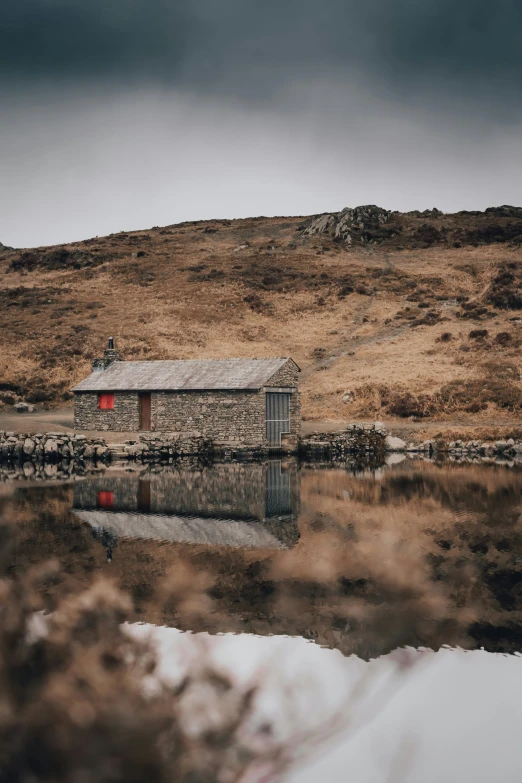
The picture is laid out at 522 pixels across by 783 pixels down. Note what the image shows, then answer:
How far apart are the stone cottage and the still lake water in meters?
10.4

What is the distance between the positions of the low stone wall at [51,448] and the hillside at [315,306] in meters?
15.5

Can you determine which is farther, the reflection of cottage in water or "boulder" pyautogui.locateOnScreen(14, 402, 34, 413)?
"boulder" pyautogui.locateOnScreen(14, 402, 34, 413)

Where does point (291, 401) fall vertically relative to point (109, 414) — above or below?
above

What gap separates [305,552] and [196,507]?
6.57 metres

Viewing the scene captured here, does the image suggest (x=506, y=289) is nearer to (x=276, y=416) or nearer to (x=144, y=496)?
(x=276, y=416)

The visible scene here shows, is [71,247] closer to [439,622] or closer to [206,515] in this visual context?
[206,515]

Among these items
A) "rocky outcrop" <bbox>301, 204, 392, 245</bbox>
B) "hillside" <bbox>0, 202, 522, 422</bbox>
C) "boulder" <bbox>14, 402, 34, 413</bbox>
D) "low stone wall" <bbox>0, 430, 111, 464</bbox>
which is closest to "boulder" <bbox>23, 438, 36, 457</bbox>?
"low stone wall" <bbox>0, 430, 111, 464</bbox>

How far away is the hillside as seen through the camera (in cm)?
5006

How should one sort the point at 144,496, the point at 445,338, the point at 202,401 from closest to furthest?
1. the point at 144,496
2. the point at 202,401
3. the point at 445,338

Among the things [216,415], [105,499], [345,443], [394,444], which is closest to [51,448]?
[216,415]

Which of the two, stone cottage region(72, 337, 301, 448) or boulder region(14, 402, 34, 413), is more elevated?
stone cottage region(72, 337, 301, 448)

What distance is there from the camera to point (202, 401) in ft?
121

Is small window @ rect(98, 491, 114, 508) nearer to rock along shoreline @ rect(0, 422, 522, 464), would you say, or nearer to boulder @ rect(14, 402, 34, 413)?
rock along shoreline @ rect(0, 422, 522, 464)

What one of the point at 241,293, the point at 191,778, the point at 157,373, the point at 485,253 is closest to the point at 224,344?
the point at 241,293
